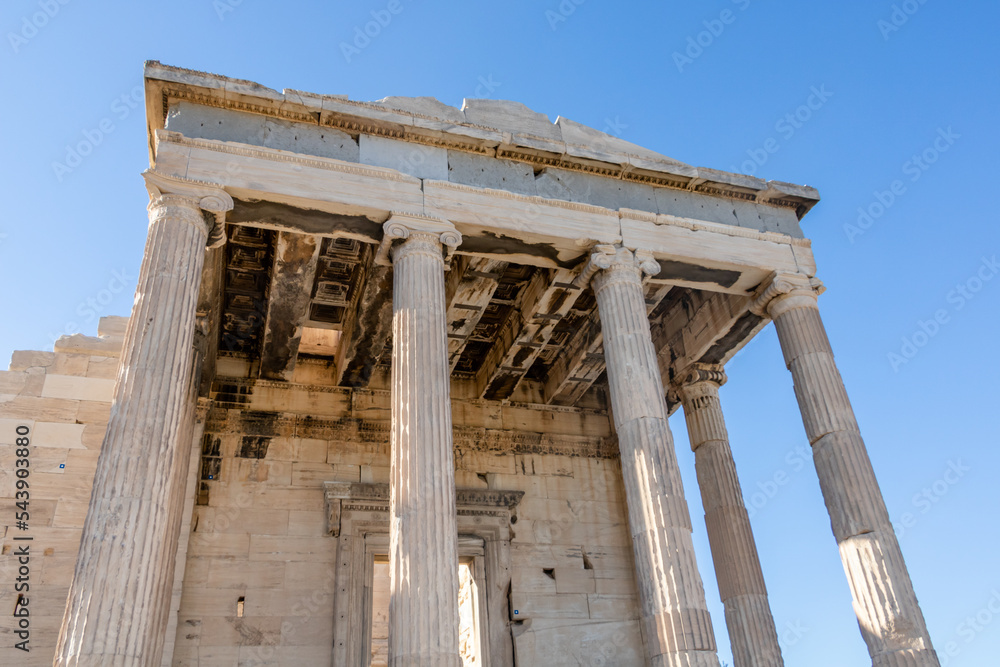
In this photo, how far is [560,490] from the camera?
59.4 ft

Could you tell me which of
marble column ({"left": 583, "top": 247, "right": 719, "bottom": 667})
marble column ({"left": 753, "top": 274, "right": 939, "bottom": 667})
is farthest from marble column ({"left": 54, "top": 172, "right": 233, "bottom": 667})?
marble column ({"left": 753, "top": 274, "right": 939, "bottom": 667})

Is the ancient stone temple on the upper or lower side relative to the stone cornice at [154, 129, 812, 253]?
lower

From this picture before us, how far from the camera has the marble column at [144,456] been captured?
8.91 m

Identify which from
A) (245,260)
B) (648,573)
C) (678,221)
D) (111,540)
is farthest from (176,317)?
(678,221)

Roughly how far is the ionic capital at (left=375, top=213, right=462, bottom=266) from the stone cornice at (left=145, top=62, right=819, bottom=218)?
1680mm

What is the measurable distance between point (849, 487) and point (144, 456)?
35.0 ft

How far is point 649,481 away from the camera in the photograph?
38.9ft

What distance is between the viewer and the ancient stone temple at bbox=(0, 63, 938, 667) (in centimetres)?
1080

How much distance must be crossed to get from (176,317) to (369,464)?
6.87 m

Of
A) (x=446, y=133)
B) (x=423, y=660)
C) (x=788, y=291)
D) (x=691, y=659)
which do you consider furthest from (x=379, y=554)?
(x=788, y=291)

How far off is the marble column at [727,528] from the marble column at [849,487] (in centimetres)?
266

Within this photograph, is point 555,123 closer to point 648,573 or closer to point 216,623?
point 648,573

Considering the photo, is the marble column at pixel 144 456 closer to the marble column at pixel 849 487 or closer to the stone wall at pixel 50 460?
the stone wall at pixel 50 460

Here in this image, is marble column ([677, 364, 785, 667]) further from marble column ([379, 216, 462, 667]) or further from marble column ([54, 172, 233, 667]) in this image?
marble column ([54, 172, 233, 667])
